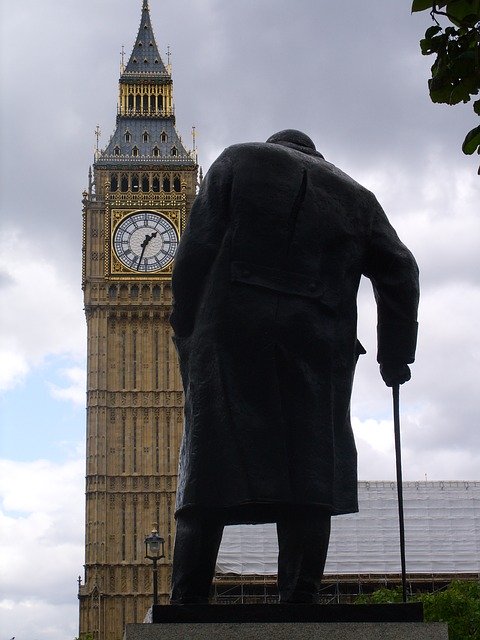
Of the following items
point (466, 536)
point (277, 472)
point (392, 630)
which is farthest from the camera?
point (466, 536)

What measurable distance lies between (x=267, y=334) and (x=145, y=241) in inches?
2138

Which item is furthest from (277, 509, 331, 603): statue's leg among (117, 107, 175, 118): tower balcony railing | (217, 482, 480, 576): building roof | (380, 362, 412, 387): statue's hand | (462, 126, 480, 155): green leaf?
(117, 107, 175, 118): tower balcony railing

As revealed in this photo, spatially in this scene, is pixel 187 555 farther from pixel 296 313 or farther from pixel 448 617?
pixel 448 617

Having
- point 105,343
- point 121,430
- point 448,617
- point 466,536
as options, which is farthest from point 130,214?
point 448,617

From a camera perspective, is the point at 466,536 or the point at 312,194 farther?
the point at 466,536

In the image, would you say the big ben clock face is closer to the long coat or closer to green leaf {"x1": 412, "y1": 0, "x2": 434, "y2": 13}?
the long coat

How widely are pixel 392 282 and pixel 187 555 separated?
1.69 meters

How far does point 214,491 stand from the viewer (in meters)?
5.59

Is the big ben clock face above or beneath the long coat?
above

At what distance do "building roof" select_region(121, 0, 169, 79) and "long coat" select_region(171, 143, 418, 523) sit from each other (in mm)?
62686

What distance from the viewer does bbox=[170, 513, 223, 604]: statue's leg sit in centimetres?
561

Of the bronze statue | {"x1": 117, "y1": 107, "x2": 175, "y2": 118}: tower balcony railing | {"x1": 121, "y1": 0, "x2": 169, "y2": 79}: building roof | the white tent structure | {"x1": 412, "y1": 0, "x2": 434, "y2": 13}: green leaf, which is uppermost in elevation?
{"x1": 121, "y1": 0, "x2": 169, "y2": 79}: building roof

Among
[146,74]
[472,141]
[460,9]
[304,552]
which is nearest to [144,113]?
[146,74]

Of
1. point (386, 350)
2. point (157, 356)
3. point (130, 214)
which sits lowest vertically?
point (386, 350)
